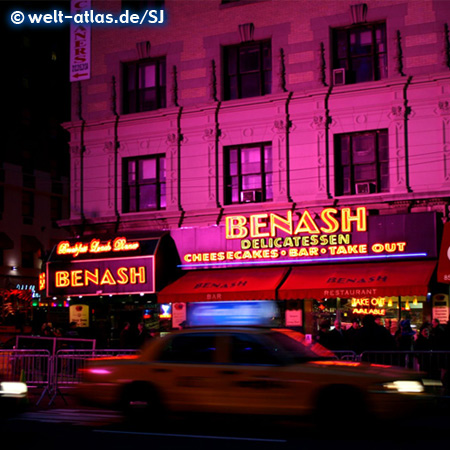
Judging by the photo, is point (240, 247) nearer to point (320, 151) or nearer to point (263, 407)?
point (320, 151)

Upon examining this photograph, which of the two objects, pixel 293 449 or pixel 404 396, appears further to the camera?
pixel 404 396

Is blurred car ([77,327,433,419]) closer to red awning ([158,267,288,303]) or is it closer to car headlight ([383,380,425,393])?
car headlight ([383,380,425,393])

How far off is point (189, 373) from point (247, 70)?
15.8 metres

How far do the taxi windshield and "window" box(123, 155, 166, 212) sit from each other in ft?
48.0

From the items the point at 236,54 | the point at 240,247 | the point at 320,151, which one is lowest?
the point at 240,247

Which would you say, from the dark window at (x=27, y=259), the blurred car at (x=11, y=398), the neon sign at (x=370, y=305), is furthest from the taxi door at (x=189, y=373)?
the dark window at (x=27, y=259)

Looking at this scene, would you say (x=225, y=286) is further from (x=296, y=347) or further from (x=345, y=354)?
(x=296, y=347)

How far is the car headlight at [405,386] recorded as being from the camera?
11227mm

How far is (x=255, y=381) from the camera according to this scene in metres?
11.8

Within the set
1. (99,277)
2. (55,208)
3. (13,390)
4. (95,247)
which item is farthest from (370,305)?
(55,208)

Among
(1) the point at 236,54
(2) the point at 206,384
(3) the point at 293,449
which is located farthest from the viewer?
(1) the point at 236,54

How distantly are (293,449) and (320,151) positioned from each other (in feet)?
51.0

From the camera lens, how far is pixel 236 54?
26.5 metres

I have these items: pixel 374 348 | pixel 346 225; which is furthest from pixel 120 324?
pixel 374 348
